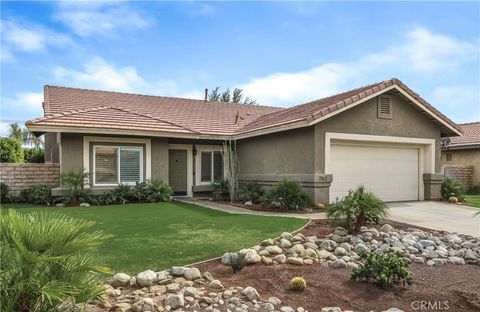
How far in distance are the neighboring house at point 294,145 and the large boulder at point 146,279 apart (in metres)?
8.22

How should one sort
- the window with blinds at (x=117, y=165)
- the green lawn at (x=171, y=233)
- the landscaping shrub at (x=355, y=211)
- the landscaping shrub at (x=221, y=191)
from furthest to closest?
the landscaping shrub at (x=221, y=191) → the window with blinds at (x=117, y=165) → the landscaping shrub at (x=355, y=211) → the green lawn at (x=171, y=233)

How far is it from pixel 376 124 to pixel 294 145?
3235 mm

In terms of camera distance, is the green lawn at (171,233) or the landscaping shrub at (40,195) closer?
the green lawn at (171,233)

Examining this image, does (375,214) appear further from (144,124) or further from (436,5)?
(144,124)

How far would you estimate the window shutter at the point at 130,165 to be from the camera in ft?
49.1

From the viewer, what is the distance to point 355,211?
801 cm

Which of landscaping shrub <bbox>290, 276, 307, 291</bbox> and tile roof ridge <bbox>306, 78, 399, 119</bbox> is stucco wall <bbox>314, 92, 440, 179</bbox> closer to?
tile roof ridge <bbox>306, 78, 399, 119</bbox>

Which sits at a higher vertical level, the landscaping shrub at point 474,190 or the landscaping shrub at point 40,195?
the landscaping shrub at point 40,195

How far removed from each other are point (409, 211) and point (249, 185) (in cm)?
596

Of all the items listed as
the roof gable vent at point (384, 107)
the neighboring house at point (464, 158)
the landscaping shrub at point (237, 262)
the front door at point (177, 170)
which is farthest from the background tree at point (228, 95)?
the landscaping shrub at point (237, 262)

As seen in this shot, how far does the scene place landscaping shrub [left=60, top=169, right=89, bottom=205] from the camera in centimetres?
1360

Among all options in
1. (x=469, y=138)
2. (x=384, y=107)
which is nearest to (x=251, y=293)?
(x=384, y=107)

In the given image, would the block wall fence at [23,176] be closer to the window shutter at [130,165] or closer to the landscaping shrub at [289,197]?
the window shutter at [130,165]

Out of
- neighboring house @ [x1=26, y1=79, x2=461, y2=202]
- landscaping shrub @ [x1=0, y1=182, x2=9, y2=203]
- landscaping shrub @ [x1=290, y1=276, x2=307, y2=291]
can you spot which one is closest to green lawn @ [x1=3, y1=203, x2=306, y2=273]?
landscaping shrub @ [x1=290, y1=276, x2=307, y2=291]
